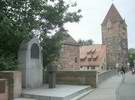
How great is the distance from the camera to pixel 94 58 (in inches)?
3999

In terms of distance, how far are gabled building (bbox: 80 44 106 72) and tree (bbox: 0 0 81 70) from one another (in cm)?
7574

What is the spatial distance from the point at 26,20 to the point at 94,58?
8047cm

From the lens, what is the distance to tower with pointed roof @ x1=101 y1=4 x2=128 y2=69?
372 feet

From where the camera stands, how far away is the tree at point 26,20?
2020 centimetres

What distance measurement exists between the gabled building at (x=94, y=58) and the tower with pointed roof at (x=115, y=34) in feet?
28.4

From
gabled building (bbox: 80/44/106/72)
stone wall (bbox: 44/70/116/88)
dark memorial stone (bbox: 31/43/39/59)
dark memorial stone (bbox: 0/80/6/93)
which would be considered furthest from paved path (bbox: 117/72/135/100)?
gabled building (bbox: 80/44/106/72)

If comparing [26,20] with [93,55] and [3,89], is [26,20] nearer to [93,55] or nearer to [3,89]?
[3,89]

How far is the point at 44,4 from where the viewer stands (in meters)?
22.8

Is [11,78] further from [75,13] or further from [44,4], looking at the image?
[75,13]

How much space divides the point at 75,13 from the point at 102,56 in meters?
78.1

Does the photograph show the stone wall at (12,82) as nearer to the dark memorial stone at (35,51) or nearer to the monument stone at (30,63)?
the monument stone at (30,63)

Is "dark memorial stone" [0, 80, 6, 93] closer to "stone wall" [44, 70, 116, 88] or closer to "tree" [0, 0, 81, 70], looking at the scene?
"tree" [0, 0, 81, 70]

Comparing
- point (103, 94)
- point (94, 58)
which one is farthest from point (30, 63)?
point (94, 58)

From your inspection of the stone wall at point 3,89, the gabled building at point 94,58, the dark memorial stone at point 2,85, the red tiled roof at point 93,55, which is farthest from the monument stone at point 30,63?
the red tiled roof at point 93,55
